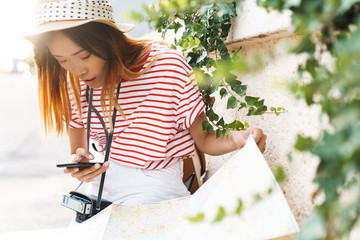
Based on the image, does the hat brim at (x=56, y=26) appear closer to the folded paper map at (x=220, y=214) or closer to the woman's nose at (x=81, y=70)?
the woman's nose at (x=81, y=70)

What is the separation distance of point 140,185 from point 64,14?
0.63m

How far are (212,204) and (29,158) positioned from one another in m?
5.34

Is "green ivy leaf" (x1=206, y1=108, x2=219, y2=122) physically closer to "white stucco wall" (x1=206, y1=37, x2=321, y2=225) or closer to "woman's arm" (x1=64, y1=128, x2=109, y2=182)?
"white stucco wall" (x1=206, y1=37, x2=321, y2=225)

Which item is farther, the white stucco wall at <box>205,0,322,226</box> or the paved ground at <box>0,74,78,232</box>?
the paved ground at <box>0,74,78,232</box>

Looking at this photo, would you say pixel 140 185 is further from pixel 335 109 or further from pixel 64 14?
pixel 335 109

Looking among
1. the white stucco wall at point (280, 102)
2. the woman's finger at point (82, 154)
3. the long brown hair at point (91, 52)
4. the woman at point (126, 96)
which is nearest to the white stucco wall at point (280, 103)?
the white stucco wall at point (280, 102)

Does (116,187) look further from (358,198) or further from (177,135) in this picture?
(358,198)

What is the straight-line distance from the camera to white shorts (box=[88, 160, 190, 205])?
1502 mm

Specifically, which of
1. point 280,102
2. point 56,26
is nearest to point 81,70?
point 56,26

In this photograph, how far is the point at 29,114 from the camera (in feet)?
26.0

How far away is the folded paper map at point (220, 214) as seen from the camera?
870mm

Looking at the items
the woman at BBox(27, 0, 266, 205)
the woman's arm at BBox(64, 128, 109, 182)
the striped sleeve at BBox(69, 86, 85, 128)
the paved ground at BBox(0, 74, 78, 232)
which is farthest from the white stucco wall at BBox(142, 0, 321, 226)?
the paved ground at BBox(0, 74, 78, 232)

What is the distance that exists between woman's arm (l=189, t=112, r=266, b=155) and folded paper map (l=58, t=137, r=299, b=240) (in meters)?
0.12

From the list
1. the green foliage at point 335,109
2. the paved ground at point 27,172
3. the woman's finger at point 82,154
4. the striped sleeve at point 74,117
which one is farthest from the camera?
the paved ground at point 27,172
